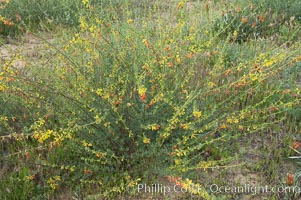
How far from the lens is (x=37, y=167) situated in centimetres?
266

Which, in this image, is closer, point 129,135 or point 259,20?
point 129,135

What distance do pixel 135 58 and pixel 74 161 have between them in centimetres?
79

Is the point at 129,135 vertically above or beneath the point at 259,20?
beneath

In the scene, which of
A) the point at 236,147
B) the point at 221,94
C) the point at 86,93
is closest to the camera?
the point at 86,93

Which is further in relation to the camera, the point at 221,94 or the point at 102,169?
the point at 221,94

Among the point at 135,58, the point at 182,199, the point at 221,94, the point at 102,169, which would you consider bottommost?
the point at 182,199

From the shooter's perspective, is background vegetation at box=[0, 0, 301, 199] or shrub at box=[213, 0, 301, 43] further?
shrub at box=[213, 0, 301, 43]

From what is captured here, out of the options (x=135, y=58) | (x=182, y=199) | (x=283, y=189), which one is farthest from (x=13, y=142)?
(x=283, y=189)

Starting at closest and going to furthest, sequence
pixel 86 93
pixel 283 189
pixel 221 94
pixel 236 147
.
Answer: pixel 283 189
pixel 86 93
pixel 236 147
pixel 221 94

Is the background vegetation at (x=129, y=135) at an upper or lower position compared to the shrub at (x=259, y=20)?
lower

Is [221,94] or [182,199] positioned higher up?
[221,94]

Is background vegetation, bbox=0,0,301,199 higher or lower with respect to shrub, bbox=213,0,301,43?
lower

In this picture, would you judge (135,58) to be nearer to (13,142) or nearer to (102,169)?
(102,169)

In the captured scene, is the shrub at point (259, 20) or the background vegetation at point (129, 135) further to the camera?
the shrub at point (259, 20)
